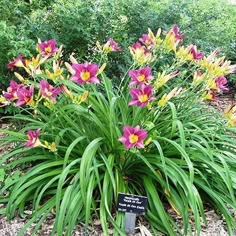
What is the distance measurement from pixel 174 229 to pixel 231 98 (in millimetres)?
2861

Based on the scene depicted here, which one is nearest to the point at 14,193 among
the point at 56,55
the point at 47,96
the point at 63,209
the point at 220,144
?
the point at 63,209

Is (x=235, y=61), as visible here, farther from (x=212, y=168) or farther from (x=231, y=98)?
(x=212, y=168)

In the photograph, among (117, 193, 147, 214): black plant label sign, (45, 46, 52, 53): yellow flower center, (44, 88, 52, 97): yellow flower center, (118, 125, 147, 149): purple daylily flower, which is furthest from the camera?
(45, 46, 52, 53): yellow flower center

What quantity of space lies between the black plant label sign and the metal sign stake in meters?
0.03

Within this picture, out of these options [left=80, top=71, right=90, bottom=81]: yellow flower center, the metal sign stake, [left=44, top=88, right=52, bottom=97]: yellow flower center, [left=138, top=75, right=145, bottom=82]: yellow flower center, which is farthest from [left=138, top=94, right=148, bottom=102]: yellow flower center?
the metal sign stake

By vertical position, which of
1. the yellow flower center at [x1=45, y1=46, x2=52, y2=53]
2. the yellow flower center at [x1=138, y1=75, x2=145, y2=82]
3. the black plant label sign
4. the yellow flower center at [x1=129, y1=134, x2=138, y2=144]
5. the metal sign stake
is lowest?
the metal sign stake

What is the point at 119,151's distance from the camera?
2.56 m

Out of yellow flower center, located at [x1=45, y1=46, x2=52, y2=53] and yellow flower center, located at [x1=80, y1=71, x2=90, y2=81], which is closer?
yellow flower center, located at [x1=80, y1=71, x2=90, y2=81]

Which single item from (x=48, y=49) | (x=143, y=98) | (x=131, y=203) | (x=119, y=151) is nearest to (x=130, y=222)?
(x=131, y=203)

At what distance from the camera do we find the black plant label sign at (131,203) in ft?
7.29

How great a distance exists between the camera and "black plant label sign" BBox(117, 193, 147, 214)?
222 cm

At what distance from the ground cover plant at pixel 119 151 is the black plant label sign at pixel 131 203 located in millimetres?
99

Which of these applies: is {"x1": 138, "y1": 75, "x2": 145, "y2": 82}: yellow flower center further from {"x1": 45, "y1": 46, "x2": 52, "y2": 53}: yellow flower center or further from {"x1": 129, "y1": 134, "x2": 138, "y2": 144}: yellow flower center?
{"x1": 45, "y1": 46, "x2": 52, "y2": 53}: yellow flower center

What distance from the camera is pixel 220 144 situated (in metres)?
2.89
